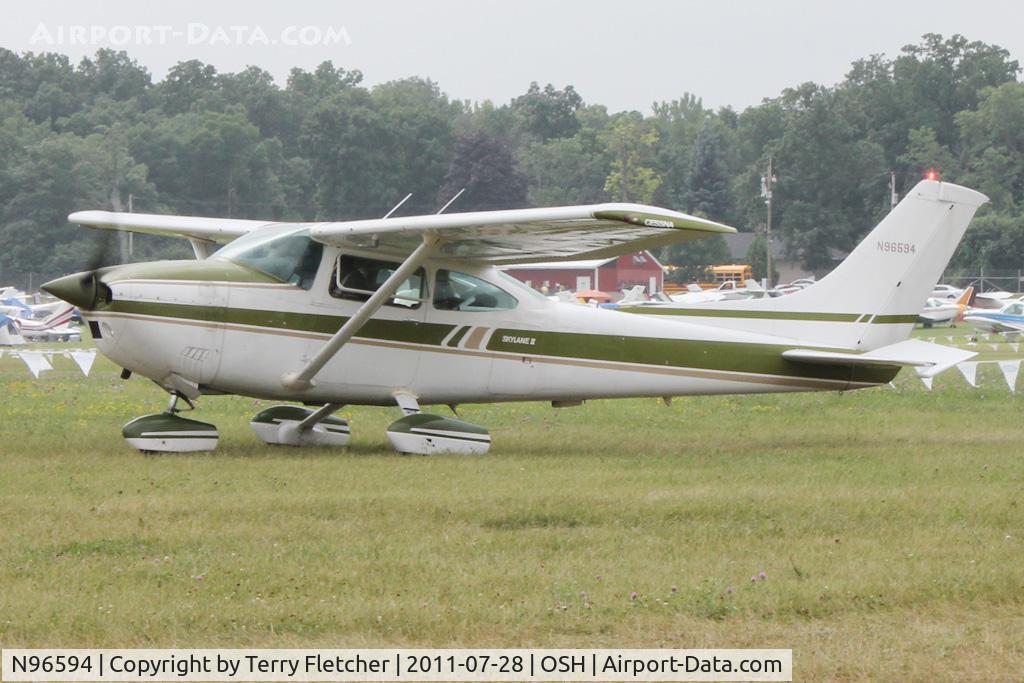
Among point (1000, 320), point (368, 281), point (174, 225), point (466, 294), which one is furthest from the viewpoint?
point (1000, 320)

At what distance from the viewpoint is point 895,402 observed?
1930 centimetres

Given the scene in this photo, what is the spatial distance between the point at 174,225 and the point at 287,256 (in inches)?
109

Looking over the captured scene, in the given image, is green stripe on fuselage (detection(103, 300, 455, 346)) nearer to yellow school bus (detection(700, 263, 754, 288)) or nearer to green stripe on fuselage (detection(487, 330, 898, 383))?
green stripe on fuselage (detection(487, 330, 898, 383))

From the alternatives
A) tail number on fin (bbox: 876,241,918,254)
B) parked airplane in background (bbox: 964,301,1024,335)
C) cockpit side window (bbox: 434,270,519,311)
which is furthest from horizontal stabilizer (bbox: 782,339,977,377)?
parked airplane in background (bbox: 964,301,1024,335)

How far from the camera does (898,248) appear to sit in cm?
1486

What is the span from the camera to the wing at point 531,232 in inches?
456

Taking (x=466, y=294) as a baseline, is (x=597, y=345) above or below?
below

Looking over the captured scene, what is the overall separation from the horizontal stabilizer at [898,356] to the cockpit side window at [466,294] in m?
3.06

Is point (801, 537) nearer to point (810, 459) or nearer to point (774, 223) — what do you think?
point (810, 459)

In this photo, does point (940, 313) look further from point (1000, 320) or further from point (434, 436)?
point (434, 436)

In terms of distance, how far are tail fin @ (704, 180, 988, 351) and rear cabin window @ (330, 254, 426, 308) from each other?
3519mm

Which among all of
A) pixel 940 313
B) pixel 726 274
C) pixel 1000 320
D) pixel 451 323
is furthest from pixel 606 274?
pixel 451 323

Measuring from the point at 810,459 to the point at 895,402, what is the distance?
6.80 meters
